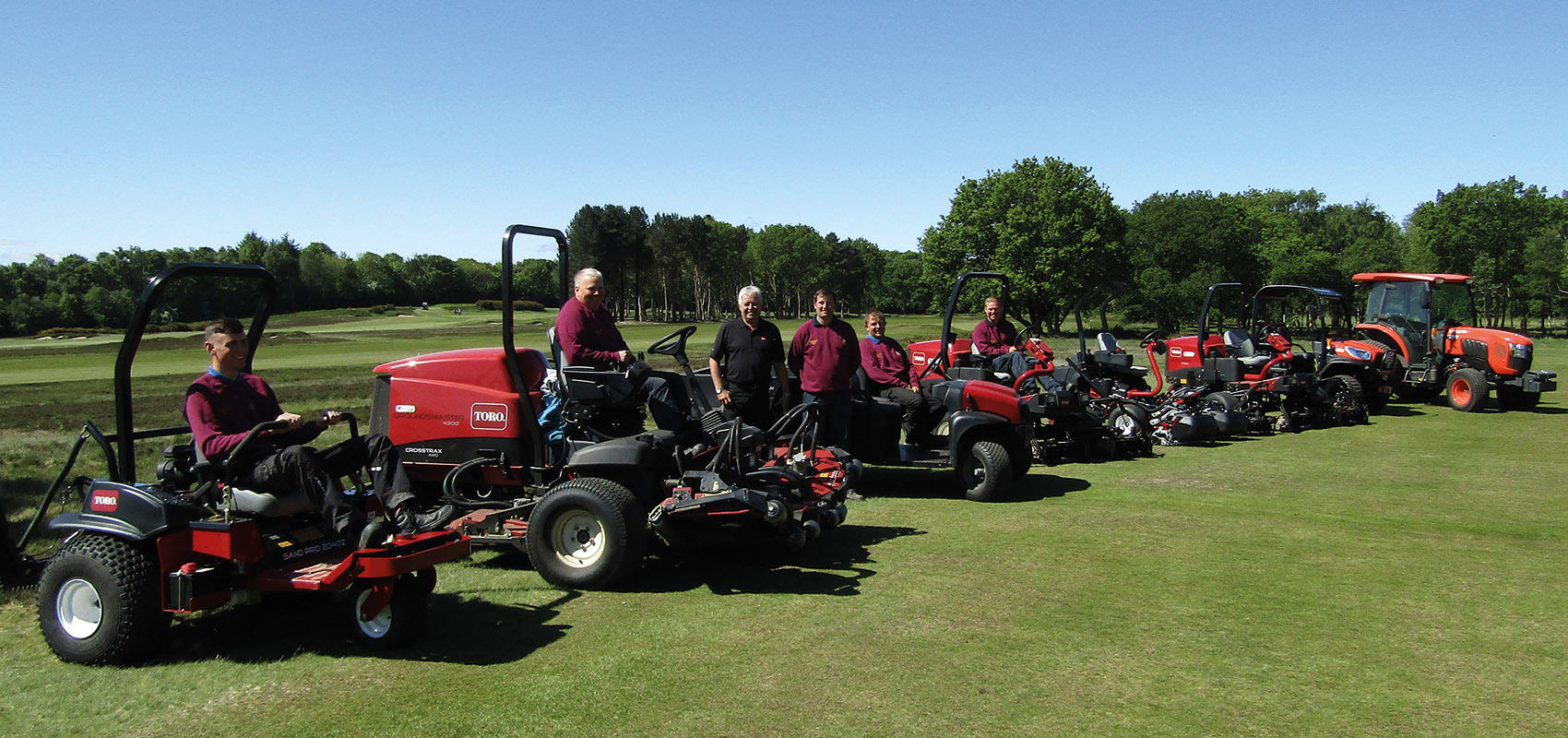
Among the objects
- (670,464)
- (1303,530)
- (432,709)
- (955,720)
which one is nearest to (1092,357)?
(1303,530)

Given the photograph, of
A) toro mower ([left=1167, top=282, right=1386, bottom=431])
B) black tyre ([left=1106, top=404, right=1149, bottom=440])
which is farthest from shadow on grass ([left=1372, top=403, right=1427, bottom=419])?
black tyre ([left=1106, top=404, right=1149, bottom=440])

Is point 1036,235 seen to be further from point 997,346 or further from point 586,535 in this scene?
point 586,535

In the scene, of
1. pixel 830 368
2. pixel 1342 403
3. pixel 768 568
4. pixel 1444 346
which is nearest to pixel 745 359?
pixel 830 368

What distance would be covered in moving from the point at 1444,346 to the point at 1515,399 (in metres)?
1.50

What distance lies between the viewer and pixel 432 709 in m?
4.14

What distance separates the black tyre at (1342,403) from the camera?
15.0m

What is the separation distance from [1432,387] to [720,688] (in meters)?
18.2

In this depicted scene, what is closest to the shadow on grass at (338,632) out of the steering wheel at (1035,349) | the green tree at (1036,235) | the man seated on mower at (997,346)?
the man seated on mower at (997,346)

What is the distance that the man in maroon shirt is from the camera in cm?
851

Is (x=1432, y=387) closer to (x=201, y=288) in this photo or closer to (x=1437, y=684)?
(x=1437, y=684)

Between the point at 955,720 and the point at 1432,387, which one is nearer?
the point at 955,720

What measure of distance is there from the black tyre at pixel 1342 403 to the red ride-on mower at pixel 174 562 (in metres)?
14.5

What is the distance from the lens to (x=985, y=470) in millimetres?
8867

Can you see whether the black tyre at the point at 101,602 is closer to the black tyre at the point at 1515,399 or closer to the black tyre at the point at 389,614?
the black tyre at the point at 389,614
